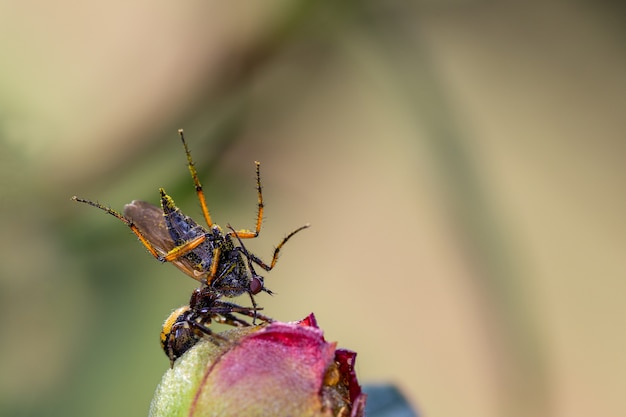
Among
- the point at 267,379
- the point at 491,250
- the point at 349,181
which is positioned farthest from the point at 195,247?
the point at 349,181

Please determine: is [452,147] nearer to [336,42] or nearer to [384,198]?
[384,198]

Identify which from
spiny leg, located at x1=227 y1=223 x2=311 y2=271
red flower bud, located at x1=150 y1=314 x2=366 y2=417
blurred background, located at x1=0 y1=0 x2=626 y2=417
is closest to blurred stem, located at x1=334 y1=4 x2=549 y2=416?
blurred background, located at x1=0 y1=0 x2=626 y2=417

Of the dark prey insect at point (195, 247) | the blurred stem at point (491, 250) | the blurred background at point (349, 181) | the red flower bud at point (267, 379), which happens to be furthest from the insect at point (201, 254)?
the blurred stem at point (491, 250)

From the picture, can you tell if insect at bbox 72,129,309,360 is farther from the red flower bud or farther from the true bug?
the red flower bud

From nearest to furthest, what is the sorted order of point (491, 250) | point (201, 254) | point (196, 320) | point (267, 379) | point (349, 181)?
point (267, 379) < point (196, 320) < point (201, 254) < point (491, 250) < point (349, 181)

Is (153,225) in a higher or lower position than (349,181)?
lower

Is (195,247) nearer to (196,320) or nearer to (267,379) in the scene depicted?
(196,320)

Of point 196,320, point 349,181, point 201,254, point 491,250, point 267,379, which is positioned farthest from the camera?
point 349,181

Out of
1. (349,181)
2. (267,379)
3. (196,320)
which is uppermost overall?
(349,181)
